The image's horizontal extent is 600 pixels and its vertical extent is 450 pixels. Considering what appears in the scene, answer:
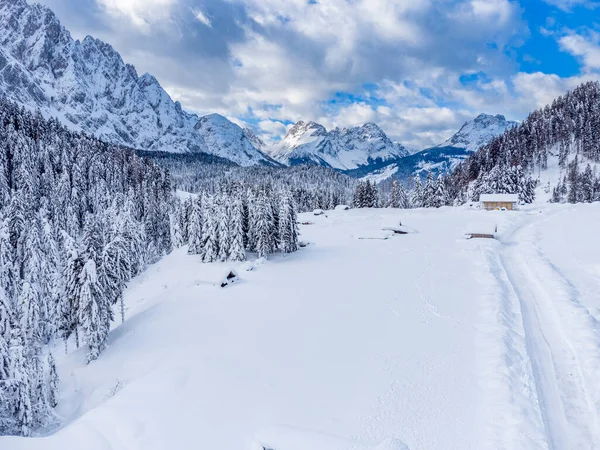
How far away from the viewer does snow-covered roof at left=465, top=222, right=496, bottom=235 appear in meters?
44.5

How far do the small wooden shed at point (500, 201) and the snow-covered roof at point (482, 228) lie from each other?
3157cm

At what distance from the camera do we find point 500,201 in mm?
72438

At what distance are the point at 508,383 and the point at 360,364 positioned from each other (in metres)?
6.41

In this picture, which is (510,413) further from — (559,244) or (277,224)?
(277,224)

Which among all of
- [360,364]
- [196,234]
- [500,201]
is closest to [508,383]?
[360,364]

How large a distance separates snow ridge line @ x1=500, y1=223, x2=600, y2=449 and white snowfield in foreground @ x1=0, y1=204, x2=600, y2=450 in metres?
0.07

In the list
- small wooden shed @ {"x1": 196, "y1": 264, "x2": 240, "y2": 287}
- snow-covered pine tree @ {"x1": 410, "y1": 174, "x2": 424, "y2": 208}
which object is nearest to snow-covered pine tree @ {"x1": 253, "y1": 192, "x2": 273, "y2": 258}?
small wooden shed @ {"x1": 196, "y1": 264, "x2": 240, "y2": 287}

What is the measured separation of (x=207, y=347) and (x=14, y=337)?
10113 millimetres

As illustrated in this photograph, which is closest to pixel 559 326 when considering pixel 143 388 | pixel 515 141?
pixel 143 388

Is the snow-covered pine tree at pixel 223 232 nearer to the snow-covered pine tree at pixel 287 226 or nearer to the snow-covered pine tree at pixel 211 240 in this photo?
the snow-covered pine tree at pixel 211 240

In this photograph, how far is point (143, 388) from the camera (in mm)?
17344

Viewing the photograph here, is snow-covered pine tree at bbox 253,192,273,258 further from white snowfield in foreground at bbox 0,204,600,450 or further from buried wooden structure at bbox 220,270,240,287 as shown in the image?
buried wooden structure at bbox 220,270,240,287

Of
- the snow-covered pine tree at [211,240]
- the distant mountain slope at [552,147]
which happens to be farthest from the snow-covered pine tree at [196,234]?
the distant mountain slope at [552,147]

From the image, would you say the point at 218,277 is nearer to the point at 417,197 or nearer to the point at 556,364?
the point at 556,364
